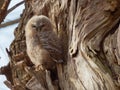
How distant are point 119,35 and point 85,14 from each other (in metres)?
0.24

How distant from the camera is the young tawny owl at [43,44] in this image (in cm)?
181

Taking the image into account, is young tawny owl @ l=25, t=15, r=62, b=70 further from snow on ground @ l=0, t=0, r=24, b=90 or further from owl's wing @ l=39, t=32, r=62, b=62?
snow on ground @ l=0, t=0, r=24, b=90

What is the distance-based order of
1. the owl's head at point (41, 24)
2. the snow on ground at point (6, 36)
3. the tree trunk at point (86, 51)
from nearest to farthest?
1. the tree trunk at point (86, 51)
2. the owl's head at point (41, 24)
3. the snow on ground at point (6, 36)

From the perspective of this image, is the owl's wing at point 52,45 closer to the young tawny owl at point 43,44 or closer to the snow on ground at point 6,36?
the young tawny owl at point 43,44

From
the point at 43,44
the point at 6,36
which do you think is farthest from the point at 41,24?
the point at 6,36

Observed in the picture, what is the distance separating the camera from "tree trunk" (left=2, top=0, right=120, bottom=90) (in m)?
1.58

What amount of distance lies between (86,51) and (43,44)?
0.96 feet

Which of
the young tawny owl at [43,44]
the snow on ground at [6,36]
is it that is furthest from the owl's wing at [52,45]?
the snow on ground at [6,36]

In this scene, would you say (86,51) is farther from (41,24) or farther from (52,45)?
(41,24)

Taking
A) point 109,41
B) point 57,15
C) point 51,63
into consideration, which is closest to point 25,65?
point 51,63

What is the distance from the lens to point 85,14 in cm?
175

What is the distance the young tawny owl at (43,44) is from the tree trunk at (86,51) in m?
0.04

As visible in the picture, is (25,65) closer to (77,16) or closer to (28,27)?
(28,27)

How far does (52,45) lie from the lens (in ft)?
6.02
